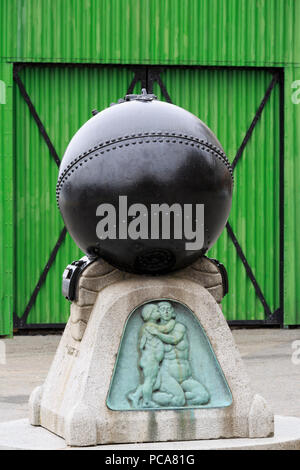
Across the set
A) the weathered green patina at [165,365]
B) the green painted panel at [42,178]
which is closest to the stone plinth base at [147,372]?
the weathered green patina at [165,365]

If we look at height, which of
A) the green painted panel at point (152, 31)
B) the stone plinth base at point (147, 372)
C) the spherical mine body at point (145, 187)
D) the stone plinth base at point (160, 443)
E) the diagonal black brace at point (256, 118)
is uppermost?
the green painted panel at point (152, 31)

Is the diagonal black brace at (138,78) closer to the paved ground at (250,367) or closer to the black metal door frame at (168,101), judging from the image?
the black metal door frame at (168,101)

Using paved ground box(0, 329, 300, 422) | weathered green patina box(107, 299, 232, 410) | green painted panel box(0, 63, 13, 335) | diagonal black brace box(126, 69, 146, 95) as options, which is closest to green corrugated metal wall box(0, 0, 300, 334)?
green painted panel box(0, 63, 13, 335)

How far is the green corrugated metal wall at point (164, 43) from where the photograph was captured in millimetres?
15633

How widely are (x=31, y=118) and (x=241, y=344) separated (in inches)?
184

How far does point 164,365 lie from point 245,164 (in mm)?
9727

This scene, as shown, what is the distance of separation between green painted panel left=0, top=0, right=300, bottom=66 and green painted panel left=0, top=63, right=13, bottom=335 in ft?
1.78

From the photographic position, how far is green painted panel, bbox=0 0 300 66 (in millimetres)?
15734

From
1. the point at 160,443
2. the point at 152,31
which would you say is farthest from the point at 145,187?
the point at 152,31

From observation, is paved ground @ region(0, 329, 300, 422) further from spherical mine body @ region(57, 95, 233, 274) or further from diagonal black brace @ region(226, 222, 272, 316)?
spherical mine body @ region(57, 95, 233, 274)

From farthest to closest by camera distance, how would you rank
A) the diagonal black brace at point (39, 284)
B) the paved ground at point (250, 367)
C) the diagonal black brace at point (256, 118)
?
the diagonal black brace at point (256, 118), the diagonal black brace at point (39, 284), the paved ground at point (250, 367)

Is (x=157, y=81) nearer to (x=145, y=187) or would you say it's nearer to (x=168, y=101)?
(x=168, y=101)

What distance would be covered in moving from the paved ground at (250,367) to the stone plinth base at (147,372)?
224 centimetres
